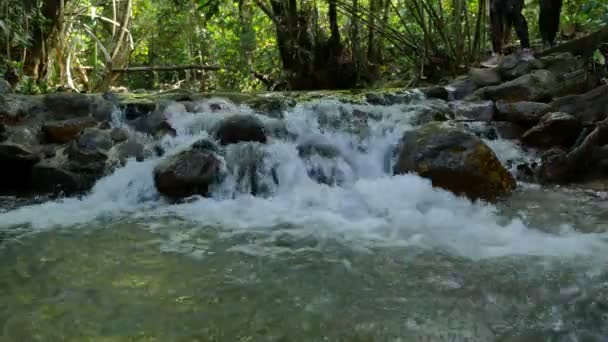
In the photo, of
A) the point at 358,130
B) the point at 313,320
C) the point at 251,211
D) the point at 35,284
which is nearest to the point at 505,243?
the point at 313,320

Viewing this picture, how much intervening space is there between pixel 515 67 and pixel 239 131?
4519 millimetres

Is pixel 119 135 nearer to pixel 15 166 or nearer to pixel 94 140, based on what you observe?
pixel 94 140

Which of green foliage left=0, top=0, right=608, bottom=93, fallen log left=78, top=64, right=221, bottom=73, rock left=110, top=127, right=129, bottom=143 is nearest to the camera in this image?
rock left=110, top=127, right=129, bottom=143

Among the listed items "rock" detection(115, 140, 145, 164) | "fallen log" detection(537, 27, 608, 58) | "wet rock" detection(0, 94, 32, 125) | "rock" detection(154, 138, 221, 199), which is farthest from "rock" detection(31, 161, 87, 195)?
"fallen log" detection(537, 27, 608, 58)

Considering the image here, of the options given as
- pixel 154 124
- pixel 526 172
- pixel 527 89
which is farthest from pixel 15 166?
pixel 527 89

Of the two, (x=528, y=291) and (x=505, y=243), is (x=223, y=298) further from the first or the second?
(x=505, y=243)

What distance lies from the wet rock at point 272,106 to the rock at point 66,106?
2.06 meters

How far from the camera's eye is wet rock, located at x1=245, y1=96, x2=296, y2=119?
6965mm

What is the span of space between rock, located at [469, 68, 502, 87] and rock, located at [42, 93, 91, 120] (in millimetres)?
5395

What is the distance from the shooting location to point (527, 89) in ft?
23.6

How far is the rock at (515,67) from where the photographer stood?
7941 mm

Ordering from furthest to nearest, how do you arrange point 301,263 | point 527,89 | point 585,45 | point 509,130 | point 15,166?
point 585,45
point 527,89
point 509,130
point 15,166
point 301,263

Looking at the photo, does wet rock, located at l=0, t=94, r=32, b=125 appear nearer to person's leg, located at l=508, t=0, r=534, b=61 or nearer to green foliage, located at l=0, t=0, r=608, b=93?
green foliage, located at l=0, t=0, r=608, b=93

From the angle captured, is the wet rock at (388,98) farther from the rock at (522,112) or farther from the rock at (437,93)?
the rock at (522,112)
